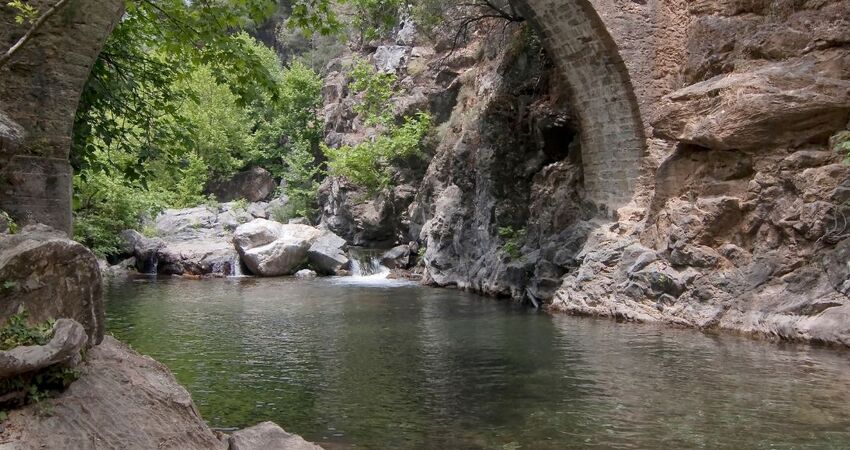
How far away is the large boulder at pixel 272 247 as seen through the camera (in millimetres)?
19250

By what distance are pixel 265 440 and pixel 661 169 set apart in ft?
26.3

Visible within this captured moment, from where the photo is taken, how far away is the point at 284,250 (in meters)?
19.4

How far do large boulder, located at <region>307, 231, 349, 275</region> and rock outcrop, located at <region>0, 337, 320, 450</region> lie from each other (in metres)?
15.7

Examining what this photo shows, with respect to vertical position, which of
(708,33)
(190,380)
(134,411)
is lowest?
(190,380)

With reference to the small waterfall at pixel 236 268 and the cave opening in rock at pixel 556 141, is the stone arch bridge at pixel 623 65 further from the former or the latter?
the small waterfall at pixel 236 268

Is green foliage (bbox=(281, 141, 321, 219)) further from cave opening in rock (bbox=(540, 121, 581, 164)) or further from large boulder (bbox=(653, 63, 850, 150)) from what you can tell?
large boulder (bbox=(653, 63, 850, 150))

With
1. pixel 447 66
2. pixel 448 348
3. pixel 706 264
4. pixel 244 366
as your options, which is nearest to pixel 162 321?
pixel 244 366

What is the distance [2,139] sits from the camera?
3799 millimetres

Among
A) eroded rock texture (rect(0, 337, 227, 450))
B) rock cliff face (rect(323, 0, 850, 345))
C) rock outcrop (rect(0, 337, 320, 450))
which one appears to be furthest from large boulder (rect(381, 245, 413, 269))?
eroded rock texture (rect(0, 337, 227, 450))

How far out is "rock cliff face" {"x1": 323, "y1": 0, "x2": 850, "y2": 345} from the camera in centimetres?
816

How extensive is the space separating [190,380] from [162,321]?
4.12m

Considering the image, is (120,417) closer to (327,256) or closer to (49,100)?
(49,100)

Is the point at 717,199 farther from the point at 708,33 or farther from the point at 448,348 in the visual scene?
the point at 448,348

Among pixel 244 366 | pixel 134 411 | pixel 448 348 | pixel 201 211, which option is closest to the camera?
pixel 134 411
